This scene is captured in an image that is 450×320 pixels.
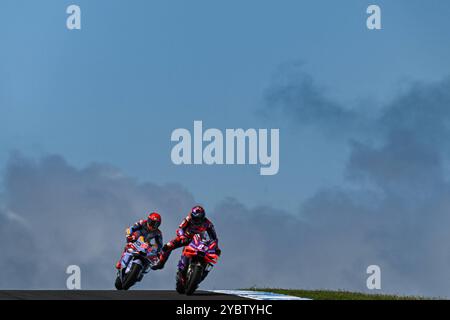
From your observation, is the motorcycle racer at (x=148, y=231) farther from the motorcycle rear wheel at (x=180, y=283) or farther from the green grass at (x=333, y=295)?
the green grass at (x=333, y=295)

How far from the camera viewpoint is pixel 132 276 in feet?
89.6

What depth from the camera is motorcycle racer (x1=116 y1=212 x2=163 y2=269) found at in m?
27.4

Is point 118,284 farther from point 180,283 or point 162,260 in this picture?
point 180,283

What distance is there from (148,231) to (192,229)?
2120 mm

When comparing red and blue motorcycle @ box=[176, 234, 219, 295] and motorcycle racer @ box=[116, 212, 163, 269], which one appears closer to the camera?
red and blue motorcycle @ box=[176, 234, 219, 295]

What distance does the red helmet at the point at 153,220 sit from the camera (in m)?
27.3

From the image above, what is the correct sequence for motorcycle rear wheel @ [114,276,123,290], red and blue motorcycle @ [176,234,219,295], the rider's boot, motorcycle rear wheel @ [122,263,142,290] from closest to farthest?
red and blue motorcycle @ [176,234,219,295] → the rider's boot → motorcycle rear wheel @ [122,263,142,290] → motorcycle rear wheel @ [114,276,123,290]

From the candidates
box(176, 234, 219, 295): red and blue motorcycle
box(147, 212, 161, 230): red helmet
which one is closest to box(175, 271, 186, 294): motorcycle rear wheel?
box(176, 234, 219, 295): red and blue motorcycle

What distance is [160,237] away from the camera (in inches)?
1088

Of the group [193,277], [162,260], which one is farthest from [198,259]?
[162,260]

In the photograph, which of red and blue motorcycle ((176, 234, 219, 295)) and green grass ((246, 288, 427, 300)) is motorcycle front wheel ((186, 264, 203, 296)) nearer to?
red and blue motorcycle ((176, 234, 219, 295))

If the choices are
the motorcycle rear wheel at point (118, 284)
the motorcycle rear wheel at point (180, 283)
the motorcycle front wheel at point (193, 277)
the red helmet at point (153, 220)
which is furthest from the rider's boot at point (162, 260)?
the motorcycle front wheel at point (193, 277)

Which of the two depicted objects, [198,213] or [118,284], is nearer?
[198,213]

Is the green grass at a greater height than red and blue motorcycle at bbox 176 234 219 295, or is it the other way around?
red and blue motorcycle at bbox 176 234 219 295
